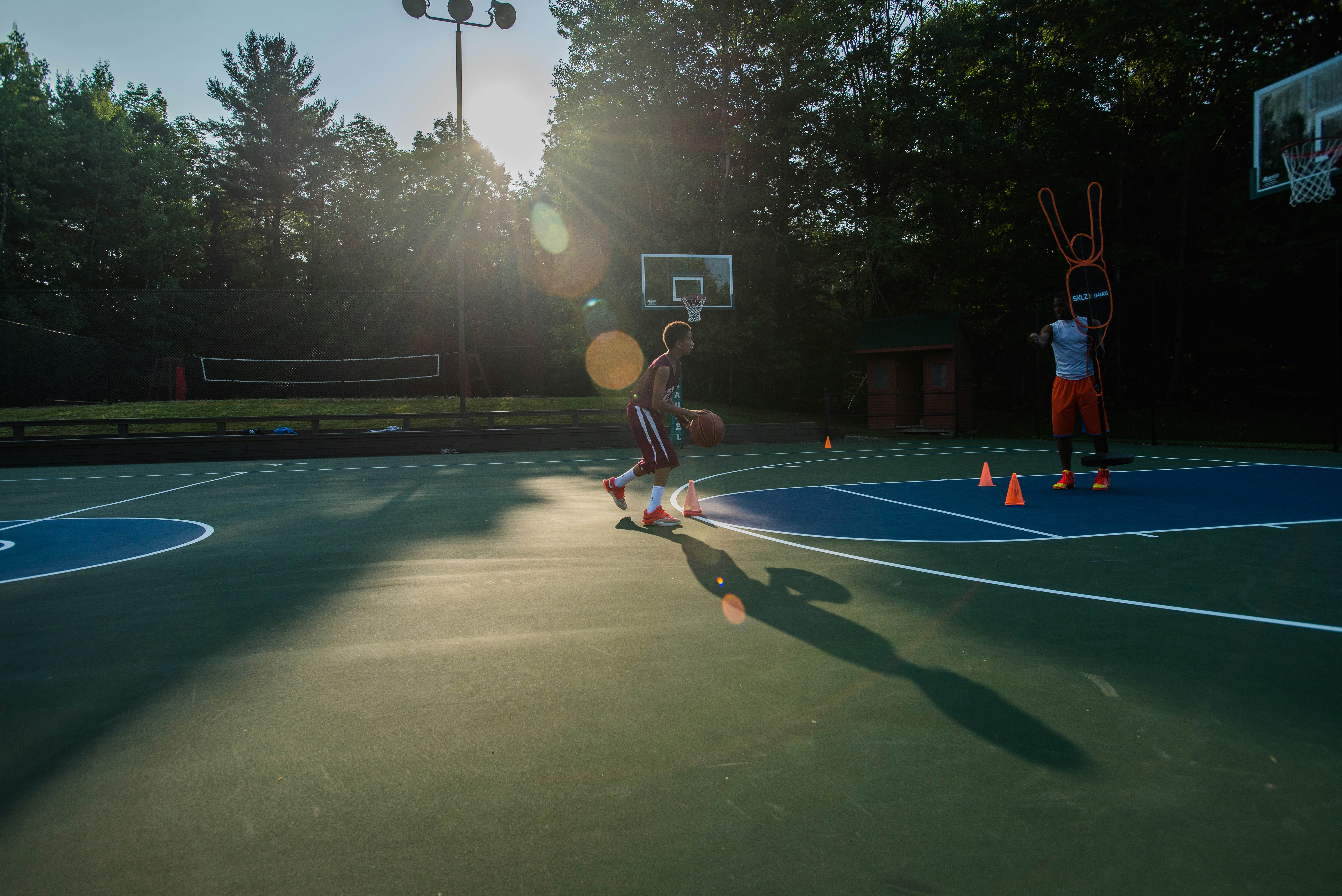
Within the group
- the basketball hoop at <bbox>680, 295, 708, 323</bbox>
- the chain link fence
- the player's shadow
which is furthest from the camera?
the basketball hoop at <bbox>680, 295, 708, 323</bbox>

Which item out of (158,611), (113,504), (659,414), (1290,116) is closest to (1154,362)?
(1290,116)

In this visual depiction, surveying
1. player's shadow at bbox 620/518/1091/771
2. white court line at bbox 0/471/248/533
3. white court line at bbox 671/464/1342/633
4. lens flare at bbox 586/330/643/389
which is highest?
lens flare at bbox 586/330/643/389

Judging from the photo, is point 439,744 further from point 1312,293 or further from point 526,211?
point 526,211

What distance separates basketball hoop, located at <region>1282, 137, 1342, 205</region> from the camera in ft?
38.7

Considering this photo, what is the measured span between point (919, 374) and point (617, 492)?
61.2ft

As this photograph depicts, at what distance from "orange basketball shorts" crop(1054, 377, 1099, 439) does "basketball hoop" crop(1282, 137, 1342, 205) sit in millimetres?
7203

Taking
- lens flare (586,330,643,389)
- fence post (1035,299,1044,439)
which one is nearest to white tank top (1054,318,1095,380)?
fence post (1035,299,1044,439)

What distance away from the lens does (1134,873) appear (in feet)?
5.86

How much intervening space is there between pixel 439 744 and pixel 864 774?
1.40 metres

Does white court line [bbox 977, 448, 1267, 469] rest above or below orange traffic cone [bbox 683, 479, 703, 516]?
below

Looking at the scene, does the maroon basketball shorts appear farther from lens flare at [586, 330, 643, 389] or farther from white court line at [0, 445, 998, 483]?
lens flare at [586, 330, 643, 389]

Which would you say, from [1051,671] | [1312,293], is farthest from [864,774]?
[1312,293]

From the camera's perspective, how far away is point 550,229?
32.4m

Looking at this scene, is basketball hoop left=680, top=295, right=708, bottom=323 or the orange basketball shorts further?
basketball hoop left=680, top=295, right=708, bottom=323
